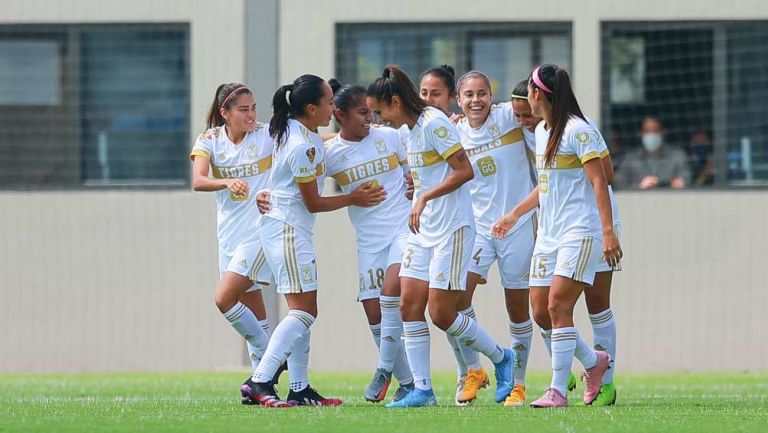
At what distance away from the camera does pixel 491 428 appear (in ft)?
24.6

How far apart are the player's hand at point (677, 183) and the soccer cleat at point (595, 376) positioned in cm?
675

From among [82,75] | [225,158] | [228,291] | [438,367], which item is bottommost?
[438,367]

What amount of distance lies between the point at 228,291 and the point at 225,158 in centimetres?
86

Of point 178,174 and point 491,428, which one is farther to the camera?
point 178,174

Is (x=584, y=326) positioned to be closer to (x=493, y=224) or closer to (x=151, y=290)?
(x=151, y=290)

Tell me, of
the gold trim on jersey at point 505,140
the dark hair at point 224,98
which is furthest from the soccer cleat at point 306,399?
the dark hair at point 224,98

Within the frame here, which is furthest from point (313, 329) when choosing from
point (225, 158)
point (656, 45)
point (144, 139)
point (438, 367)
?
point (225, 158)

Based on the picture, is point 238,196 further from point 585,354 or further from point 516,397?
point 585,354

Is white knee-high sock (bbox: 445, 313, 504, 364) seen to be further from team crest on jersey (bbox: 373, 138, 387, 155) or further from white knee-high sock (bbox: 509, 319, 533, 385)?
team crest on jersey (bbox: 373, 138, 387, 155)

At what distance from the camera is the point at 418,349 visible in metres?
8.98

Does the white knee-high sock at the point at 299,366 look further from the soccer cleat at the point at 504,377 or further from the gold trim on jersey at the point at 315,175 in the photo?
the soccer cleat at the point at 504,377

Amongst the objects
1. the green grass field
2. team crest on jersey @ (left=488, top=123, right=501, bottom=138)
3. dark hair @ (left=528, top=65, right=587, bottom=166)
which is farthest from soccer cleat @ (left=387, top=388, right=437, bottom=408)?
team crest on jersey @ (left=488, top=123, right=501, bottom=138)

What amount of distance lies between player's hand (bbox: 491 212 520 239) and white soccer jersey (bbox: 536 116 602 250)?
66 cm

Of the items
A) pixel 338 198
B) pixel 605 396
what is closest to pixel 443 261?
Result: pixel 338 198
